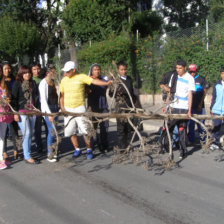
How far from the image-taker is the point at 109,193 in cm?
395

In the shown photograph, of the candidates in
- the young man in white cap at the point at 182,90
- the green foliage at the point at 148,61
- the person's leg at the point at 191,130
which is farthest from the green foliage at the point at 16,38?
the young man in white cap at the point at 182,90

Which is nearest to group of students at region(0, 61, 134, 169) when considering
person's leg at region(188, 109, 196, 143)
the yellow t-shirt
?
the yellow t-shirt

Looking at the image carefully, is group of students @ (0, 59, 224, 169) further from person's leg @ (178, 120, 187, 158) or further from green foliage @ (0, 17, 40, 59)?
green foliage @ (0, 17, 40, 59)

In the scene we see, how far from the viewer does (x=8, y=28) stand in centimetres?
1709

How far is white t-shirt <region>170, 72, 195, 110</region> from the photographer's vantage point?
5.03m

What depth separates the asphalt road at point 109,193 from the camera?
3.29m

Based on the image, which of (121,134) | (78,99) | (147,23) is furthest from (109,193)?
(147,23)

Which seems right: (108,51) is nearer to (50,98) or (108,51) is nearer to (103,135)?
(103,135)

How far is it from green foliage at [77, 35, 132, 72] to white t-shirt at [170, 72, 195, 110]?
731 centimetres

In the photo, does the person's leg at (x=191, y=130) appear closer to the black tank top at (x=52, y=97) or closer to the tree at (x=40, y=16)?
the black tank top at (x=52, y=97)

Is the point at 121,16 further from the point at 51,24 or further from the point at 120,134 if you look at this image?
the point at 120,134

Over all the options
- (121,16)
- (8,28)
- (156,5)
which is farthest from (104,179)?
(156,5)

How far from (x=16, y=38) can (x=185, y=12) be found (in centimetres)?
1542

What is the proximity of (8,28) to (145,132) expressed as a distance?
12.9m
